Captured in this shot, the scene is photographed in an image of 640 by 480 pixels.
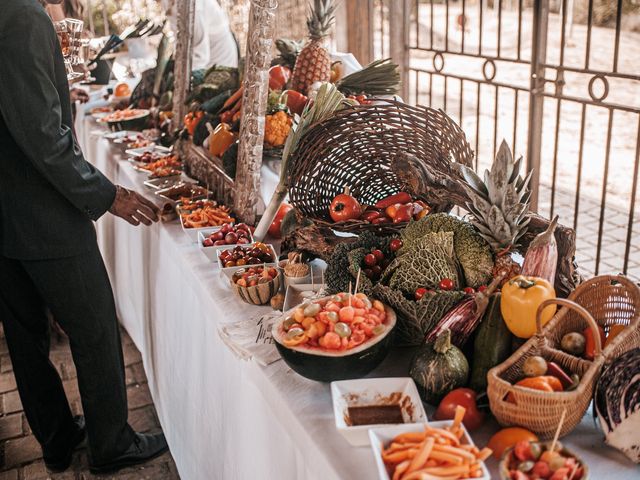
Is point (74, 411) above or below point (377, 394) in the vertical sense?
below

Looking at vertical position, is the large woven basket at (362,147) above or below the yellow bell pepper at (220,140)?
above

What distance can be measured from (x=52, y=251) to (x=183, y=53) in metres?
1.58

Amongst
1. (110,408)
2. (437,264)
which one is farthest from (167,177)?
(437,264)

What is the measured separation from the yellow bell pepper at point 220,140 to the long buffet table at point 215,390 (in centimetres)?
32

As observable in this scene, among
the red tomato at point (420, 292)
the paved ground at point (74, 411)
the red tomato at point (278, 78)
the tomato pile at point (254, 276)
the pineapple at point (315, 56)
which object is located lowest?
the paved ground at point (74, 411)

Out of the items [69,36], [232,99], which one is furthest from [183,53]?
[69,36]

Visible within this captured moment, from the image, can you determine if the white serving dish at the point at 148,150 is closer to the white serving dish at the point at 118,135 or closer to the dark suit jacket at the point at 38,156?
the white serving dish at the point at 118,135

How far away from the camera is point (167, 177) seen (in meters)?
2.89

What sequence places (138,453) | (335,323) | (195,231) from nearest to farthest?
(335,323) < (195,231) < (138,453)

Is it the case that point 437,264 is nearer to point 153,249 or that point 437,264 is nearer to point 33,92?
A: point 33,92

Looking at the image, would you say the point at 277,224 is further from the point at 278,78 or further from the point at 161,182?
the point at 278,78

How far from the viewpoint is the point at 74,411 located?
2793 millimetres

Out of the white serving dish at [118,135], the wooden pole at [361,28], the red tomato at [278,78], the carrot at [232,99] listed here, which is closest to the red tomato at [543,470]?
the carrot at [232,99]

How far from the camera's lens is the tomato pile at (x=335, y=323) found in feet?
4.19
